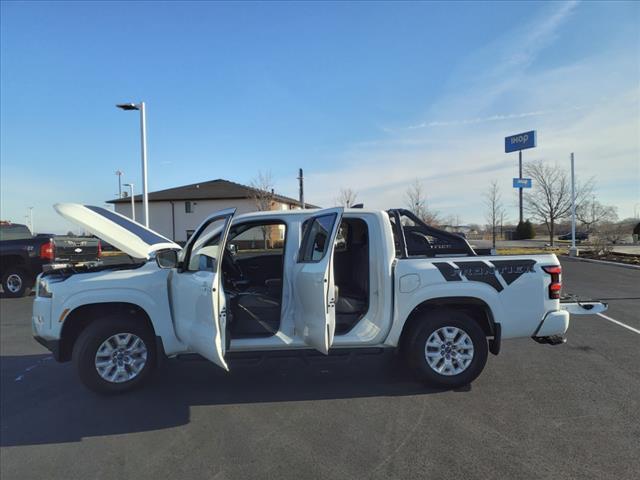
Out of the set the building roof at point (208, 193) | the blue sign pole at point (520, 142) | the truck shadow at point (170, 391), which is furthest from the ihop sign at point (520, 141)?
the truck shadow at point (170, 391)

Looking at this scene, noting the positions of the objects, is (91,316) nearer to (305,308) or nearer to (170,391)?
(170,391)

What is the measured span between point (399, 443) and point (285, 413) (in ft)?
3.67

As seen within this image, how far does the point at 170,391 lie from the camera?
465 centimetres

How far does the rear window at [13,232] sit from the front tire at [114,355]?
10118mm

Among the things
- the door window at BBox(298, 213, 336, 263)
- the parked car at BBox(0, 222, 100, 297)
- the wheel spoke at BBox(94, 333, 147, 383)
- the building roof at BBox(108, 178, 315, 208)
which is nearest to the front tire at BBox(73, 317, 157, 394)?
the wheel spoke at BBox(94, 333, 147, 383)

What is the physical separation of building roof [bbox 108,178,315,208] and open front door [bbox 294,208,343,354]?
106 ft

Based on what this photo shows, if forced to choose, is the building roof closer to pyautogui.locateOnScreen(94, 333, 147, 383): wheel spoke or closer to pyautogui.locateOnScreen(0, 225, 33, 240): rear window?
pyautogui.locateOnScreen(0, 225, 33, 240): rear window

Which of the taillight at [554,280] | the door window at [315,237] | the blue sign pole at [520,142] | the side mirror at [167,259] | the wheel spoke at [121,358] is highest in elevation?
the blue sign pole at [520,142]

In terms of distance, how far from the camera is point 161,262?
4.34m

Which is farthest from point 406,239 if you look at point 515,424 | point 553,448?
point 553,448

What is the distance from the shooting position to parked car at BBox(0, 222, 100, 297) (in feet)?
36.0

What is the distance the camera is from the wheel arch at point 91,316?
15.1 ft

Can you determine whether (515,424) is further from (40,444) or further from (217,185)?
(217,185)

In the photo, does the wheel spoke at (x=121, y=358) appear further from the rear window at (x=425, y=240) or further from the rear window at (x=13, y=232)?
the rear window at (x=13, y=232)
